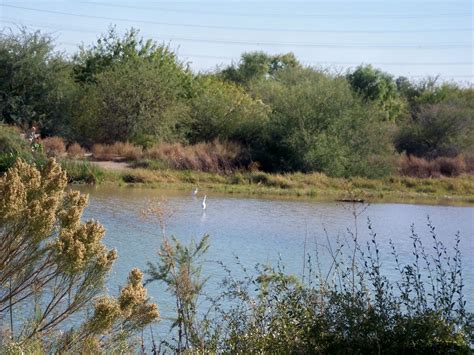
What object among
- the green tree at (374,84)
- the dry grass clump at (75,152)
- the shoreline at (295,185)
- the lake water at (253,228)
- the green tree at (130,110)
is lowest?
the lake water at (253,228)

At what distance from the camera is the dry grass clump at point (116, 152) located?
147 feet

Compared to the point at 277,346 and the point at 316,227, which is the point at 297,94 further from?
the point at 277,346

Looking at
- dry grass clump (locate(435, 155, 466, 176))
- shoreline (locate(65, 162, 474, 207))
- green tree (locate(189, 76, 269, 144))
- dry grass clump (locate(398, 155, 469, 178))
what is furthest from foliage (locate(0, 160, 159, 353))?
dry grass clump (locate(435, 155, 466, 176))

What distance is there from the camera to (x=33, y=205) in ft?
28.9

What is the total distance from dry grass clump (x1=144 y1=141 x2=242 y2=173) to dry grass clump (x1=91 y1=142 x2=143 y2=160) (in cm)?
50

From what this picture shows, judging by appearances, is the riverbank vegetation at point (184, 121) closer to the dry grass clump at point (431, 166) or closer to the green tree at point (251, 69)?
the dry grass clump at point (431, 166)

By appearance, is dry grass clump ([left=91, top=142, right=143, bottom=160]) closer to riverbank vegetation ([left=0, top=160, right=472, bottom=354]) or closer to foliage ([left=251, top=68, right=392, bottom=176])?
foliage ([left=251, top=68, right=392, bottom=176])

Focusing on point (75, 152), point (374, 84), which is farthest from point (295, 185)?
point (374, 84)

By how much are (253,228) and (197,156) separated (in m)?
18.8

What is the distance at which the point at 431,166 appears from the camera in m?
52.4

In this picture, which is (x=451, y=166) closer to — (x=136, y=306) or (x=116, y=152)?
(x=116, y=152)

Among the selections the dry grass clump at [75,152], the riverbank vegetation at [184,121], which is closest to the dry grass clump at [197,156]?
the riverbank vegetation at [184,121]

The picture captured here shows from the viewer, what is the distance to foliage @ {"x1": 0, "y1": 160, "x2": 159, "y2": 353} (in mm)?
8719

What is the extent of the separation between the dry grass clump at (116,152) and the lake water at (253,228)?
7.43 m
